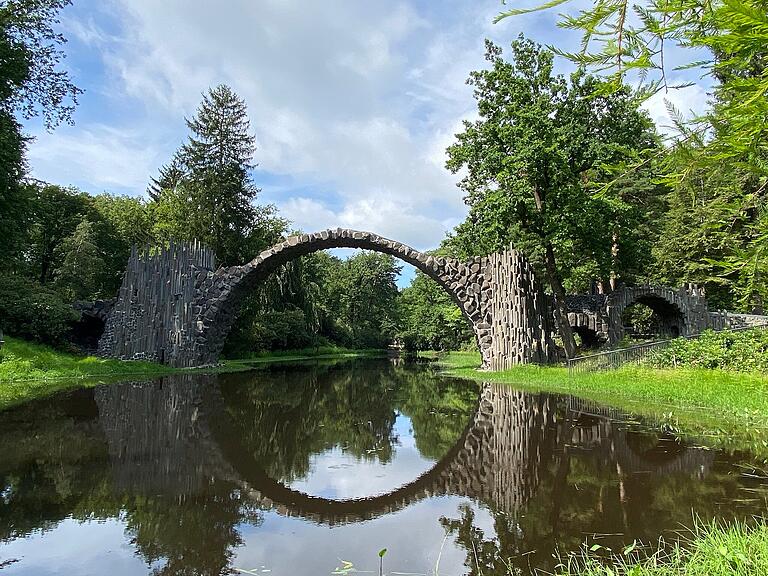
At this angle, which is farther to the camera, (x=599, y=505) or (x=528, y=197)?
(x=528, y=197)

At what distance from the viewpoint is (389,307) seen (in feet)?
194

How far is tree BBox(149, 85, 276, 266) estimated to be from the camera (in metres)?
29.6

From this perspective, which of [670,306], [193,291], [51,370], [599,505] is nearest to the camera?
[599,505]

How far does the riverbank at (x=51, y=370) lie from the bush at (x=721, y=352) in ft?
54.2

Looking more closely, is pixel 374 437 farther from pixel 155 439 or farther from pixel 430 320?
pixel 430 320

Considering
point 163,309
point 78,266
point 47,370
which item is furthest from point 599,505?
point 78,266

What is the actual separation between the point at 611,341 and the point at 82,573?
82.1 ft

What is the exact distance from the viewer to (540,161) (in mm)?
17172

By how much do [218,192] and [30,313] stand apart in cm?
1243

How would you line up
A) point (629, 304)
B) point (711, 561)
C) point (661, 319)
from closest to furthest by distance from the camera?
point (711, 561) → point (629, 304) → point (661, 319)

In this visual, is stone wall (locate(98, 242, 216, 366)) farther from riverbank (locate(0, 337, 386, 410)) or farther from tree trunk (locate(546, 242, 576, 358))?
tree trunk (locate(546, 242, 576, 358))

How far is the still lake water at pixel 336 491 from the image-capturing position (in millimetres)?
3723

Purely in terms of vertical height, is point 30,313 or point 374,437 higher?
point 30,313

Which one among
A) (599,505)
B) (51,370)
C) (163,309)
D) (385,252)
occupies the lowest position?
(599,505)
